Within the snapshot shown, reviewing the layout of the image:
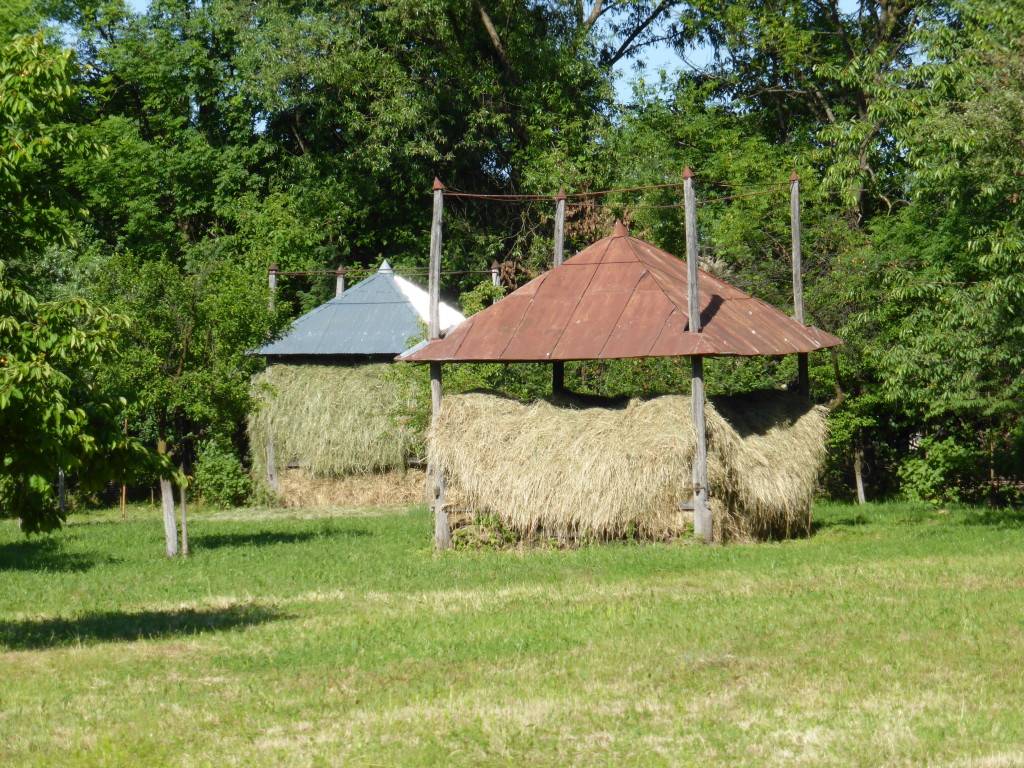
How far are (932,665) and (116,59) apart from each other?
32.9m

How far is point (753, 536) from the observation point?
1777cm

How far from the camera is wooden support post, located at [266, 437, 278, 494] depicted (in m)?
28.1

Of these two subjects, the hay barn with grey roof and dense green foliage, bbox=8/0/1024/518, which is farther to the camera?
the hay barn with grey roof

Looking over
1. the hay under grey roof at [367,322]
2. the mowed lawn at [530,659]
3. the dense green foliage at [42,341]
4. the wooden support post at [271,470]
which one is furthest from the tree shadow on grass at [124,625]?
the wooden support post at [271,470]

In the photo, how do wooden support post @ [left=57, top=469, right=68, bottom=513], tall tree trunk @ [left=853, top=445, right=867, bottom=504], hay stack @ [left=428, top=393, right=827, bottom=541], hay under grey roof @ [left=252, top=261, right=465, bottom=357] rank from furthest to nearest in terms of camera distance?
1. hay under grey roof @ [left=252, top=261, right=465, bottom=357]
2. wooden support post @ [left=57, top=469, right=68, bottom=513]
3. tall tree trunk @ [left=853, top=445, right=867, bottom=504]
4. hay stack @ [left=428, top=393, right=827, bottom=541]

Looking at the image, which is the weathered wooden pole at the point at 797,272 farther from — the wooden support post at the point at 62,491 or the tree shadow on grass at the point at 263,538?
the wooden support post at the point at 62,491

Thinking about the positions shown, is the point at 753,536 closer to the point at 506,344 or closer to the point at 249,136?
the point at 506,344

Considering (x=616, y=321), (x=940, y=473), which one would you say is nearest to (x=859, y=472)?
(x=940, y=473)

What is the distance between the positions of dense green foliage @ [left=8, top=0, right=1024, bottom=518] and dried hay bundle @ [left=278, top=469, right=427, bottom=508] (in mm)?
2510

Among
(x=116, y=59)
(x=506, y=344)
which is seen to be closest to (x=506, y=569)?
(x=506, y=344)

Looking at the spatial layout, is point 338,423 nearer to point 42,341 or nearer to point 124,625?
point 124,625

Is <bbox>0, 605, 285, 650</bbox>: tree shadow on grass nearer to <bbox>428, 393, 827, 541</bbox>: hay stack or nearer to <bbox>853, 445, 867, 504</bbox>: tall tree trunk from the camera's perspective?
<bbox>428, 393, 827, 541</bbox>: hay stack

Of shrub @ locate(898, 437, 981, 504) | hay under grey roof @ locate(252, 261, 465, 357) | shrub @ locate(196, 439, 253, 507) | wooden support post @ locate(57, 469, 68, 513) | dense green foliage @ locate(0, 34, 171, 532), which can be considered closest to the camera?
dense green foliage @ locate(0, 34, 171, 532)

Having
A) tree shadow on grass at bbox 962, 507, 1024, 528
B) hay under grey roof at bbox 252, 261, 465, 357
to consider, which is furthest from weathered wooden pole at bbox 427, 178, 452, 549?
hay under grey roof at bbox 252, 261, 465, 357
